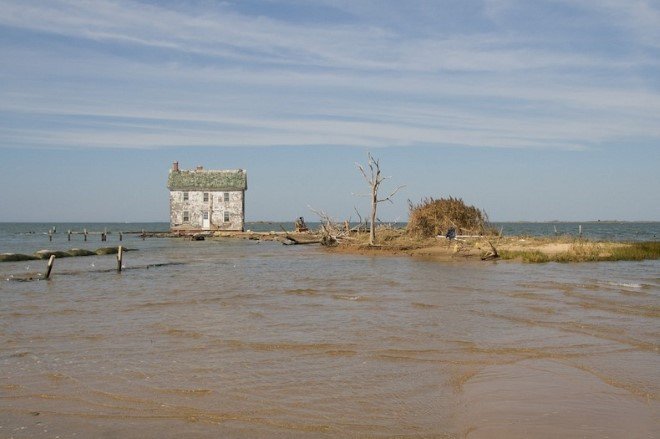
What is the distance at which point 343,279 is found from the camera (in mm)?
26750

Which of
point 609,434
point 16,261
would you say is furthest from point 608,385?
point 16,261

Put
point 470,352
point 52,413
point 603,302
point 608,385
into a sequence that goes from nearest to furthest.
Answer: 1. point 52,413
2. point 608,385
3. point 470,352
4. point 603,302

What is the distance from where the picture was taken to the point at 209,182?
69438 mm

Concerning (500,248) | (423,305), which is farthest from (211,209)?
(423,305)

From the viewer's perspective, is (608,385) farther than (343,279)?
No

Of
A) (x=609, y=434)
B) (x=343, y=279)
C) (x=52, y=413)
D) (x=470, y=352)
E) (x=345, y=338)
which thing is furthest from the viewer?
(x=343, y=279)

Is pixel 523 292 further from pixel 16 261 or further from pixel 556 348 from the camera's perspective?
pixel 16 261

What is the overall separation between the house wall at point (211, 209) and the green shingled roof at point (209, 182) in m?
0.56

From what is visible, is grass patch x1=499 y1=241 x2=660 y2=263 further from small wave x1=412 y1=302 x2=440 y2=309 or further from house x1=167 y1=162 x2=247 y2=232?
house x1=167 y1=162 x2=247 y2=232

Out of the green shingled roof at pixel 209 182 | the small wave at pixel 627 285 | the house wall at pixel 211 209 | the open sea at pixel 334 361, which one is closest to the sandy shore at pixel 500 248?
the small wave at pixel 627 285

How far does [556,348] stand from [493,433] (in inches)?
216

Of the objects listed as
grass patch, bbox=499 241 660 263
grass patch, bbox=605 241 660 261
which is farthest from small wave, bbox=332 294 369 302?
grass patch, bbox=605 241 660 261

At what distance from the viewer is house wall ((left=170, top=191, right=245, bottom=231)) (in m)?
69.7

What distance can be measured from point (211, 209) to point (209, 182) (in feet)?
10.0
